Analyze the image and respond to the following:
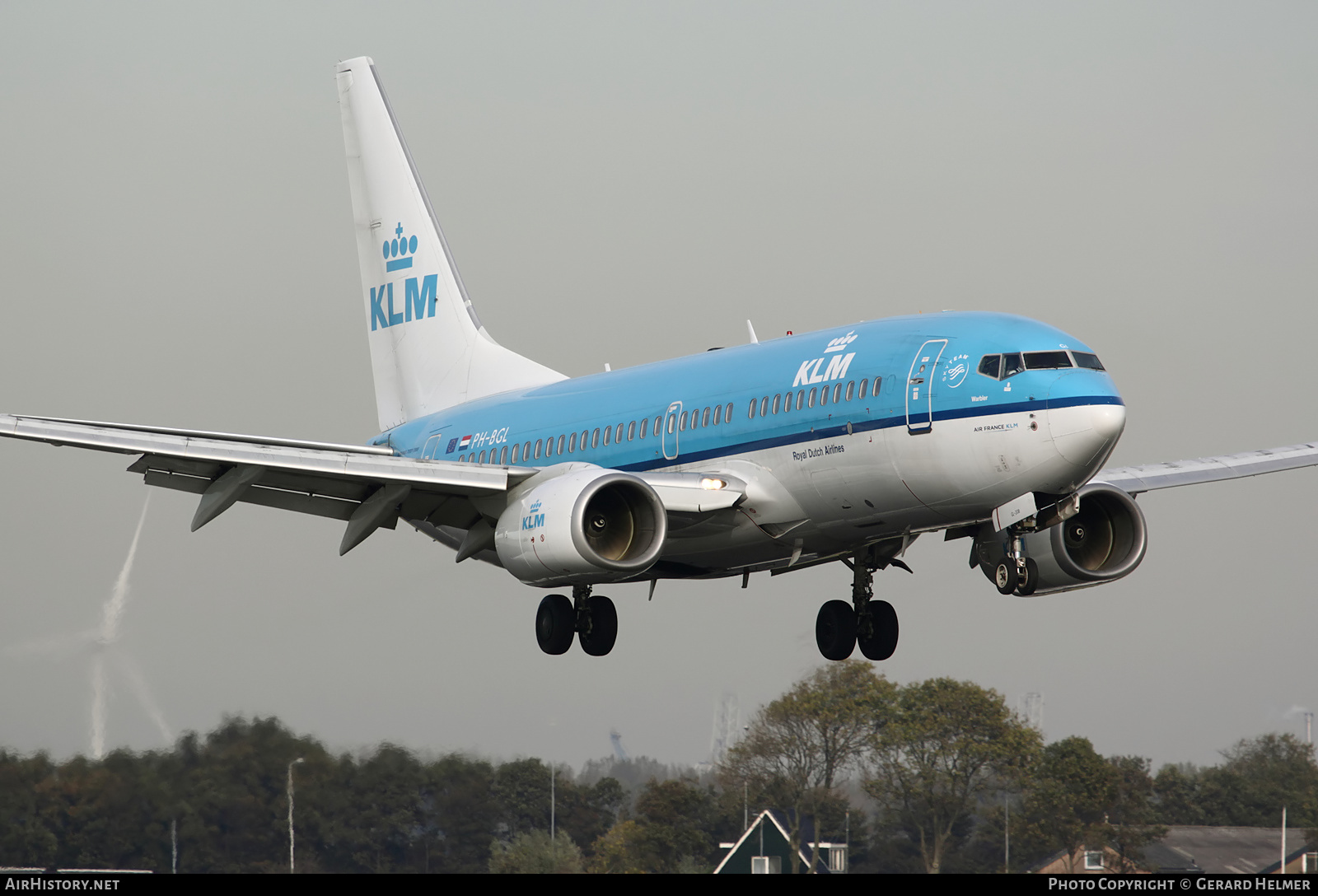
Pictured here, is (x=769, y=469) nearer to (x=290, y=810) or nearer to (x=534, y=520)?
(x=534, y=520)

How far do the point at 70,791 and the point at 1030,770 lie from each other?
2121cm

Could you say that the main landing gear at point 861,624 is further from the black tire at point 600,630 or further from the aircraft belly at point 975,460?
the aircraft belly at point 975,460

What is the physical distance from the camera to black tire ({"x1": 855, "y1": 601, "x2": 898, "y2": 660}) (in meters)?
32.9

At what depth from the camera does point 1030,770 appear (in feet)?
132

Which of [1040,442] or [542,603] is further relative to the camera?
→ [542,603]

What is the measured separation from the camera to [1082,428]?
83.1 ft

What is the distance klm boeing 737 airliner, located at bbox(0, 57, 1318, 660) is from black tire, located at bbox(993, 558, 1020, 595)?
0.03 meters

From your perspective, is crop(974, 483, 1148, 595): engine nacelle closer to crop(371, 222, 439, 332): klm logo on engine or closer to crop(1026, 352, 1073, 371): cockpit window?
crop(1026, 352, 1073, 371): cockpit window

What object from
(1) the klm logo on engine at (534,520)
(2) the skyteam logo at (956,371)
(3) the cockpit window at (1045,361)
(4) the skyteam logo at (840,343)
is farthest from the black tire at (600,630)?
(3) the cockpit window at (1045,361)

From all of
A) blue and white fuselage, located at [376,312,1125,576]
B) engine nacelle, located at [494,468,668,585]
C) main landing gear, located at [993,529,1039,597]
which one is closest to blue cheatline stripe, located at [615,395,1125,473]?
blue and white fuselage, located at [376,312,1125,576]

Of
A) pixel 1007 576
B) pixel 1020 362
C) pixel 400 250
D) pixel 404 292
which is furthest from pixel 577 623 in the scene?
pixel 400 250
